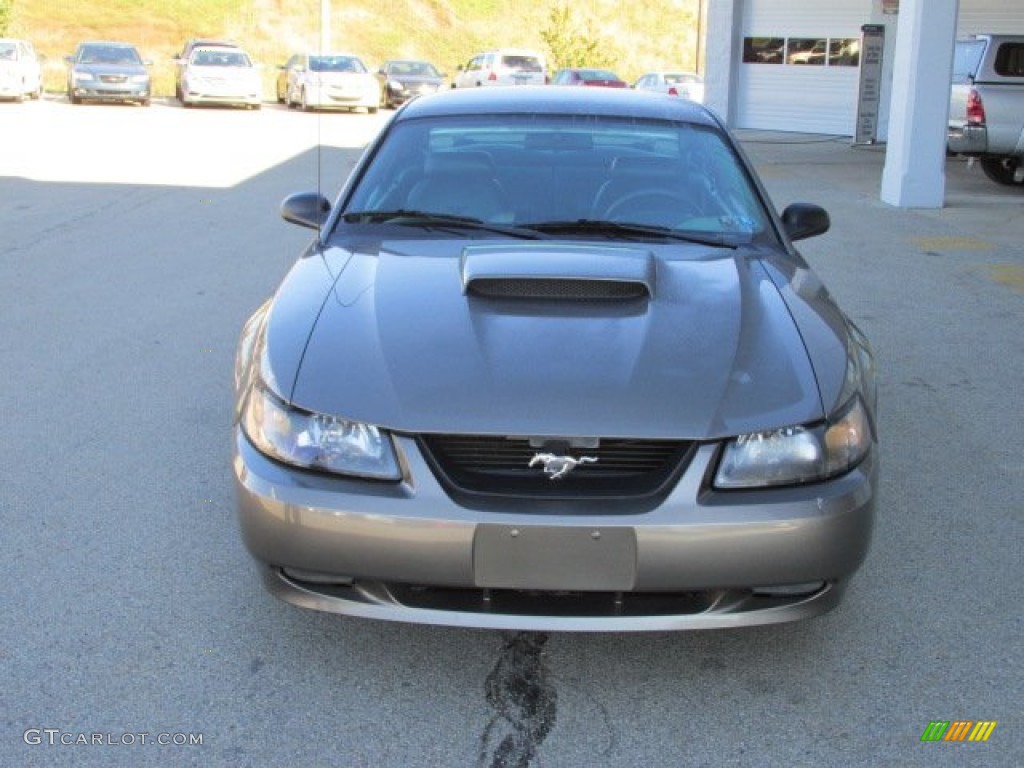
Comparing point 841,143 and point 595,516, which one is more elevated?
point 595,516

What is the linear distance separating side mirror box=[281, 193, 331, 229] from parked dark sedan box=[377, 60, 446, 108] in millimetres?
28535

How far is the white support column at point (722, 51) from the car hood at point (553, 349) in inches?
982

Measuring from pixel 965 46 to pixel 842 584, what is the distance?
A: 549 inches

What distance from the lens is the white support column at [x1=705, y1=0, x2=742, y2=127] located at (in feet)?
90.8

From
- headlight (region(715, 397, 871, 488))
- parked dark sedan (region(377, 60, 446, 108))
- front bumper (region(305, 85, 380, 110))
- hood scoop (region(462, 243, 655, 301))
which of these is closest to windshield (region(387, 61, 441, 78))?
parked dark sedan (region(377, 60, 446, 108))

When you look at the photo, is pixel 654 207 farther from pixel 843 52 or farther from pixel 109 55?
pixel 109 55

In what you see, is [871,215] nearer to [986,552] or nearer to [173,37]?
[986,552]

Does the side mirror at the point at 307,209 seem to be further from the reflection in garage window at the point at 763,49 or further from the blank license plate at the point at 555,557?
the reflection in garage window at the point at 763,49

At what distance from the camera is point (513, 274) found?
3600 mm

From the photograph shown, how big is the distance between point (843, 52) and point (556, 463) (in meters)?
25.6

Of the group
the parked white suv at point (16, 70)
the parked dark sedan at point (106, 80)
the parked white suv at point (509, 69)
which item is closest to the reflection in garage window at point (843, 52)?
the parked white suv at point (509, 69)

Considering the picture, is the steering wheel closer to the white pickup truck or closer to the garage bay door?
the white pickup truck

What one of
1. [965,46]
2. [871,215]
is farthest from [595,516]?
[965,46]

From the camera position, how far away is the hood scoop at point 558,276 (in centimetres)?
356
